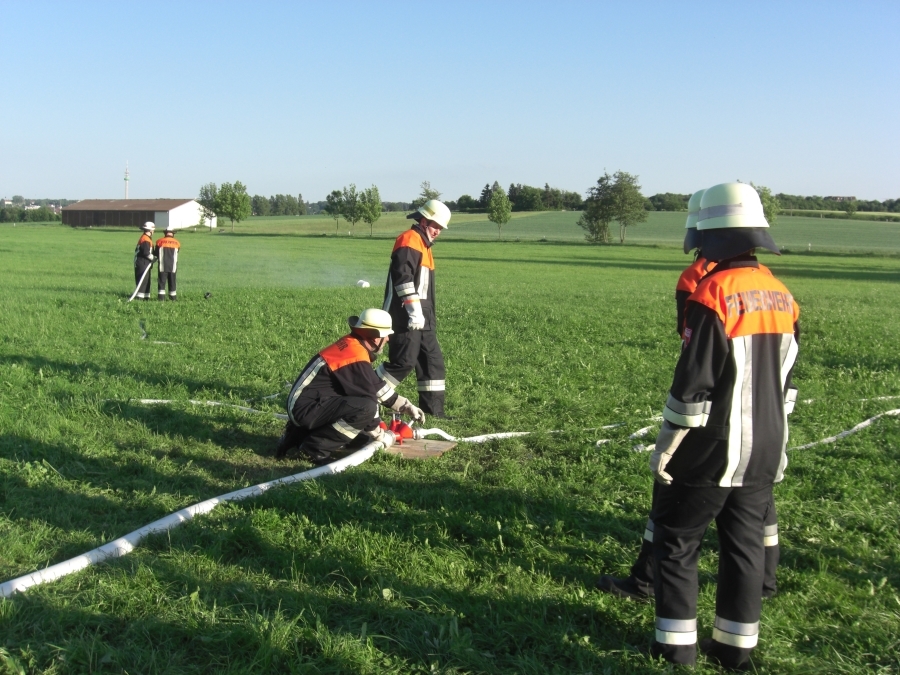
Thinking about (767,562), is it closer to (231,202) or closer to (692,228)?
(692,228)

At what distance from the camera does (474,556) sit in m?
4.47

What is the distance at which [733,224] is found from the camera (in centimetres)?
333

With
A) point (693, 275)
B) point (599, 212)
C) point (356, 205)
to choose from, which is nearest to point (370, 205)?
point (356, 205)

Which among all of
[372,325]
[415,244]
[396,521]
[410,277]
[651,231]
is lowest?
[396,521]

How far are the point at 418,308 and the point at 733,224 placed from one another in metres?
4.51

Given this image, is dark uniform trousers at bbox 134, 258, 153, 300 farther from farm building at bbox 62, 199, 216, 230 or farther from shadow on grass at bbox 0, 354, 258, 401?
farm building at bbox 62, 199, 216, 230

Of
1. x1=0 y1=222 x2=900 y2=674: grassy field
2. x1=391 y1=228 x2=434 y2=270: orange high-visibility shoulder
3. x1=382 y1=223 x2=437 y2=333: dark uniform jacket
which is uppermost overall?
x1=391 y1=228 x2=434 y2=270: orange high-visibility shoulder

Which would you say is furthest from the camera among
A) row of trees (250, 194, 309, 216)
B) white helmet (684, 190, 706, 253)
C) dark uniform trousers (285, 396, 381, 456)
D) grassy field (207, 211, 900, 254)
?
row of trees (250, 194, 309, 216)

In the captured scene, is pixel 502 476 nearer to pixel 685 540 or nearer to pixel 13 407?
pixel 685 540

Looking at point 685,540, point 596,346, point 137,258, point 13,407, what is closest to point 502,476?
point 685,540

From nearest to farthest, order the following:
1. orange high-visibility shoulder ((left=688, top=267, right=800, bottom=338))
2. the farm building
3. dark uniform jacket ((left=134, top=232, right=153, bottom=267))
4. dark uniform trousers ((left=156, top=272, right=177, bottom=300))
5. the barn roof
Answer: orange high-visibility shoulder ((left=688, top=267, right=800, bottom=338)) < dark uniform trousers ((left=156, top=272, right=177, bottom=300)) < dark uniform jacket ((left=134, top=232, right=153, bottom=267)) < the farm building < the barn roof

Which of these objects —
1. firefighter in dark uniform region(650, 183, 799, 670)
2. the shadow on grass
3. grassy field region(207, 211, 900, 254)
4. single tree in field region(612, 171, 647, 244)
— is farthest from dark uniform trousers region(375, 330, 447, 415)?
single tree in field region(612, 171, 647, 244)

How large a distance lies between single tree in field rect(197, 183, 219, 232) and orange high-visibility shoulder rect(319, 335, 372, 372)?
97426 millimetres

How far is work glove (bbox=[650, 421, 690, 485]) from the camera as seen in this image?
3.28 metres
